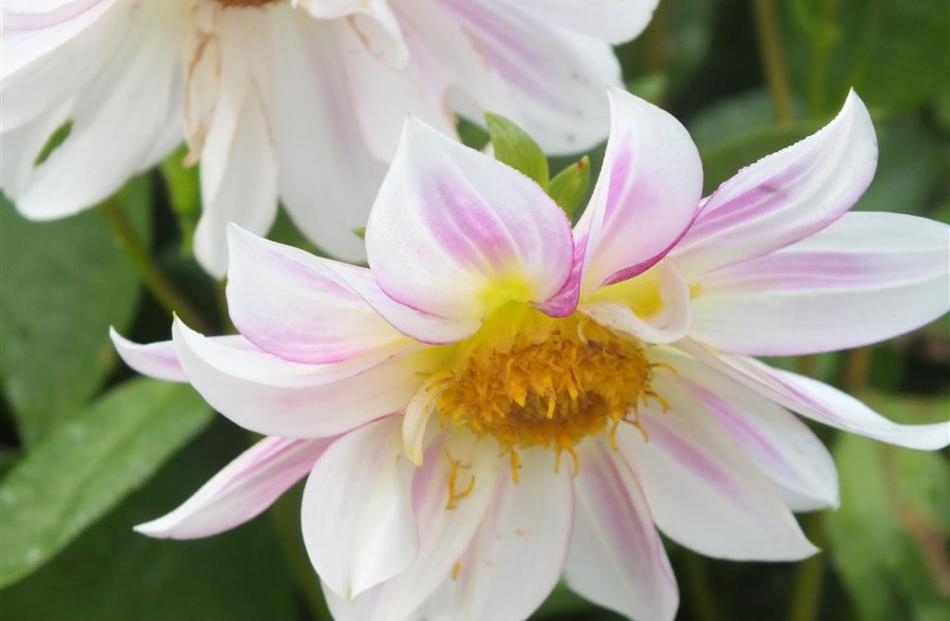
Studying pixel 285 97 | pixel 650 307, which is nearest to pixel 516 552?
pixel 650 307

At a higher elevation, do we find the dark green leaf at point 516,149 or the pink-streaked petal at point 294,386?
the dark green leaf at point 516,149

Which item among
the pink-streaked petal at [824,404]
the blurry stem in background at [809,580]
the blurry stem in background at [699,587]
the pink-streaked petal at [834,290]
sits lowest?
the blurry stem in background at [699,587]

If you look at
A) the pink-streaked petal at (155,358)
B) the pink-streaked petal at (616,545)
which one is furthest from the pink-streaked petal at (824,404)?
the pink-streaked petal at (155,358)

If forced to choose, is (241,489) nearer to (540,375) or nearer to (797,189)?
(540,375)

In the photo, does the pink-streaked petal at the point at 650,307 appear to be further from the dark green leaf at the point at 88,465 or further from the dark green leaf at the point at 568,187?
the dark green leaf at the point at 88,465

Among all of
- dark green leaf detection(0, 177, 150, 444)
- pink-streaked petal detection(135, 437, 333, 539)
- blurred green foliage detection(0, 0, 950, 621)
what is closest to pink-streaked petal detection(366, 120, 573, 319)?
pink-streaked petal detection(135, 437, 333, 539)

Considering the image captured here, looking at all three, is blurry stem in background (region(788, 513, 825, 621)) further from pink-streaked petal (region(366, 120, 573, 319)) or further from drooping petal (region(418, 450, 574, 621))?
pink-streaked petal (region(366, 120, 573, 319))
